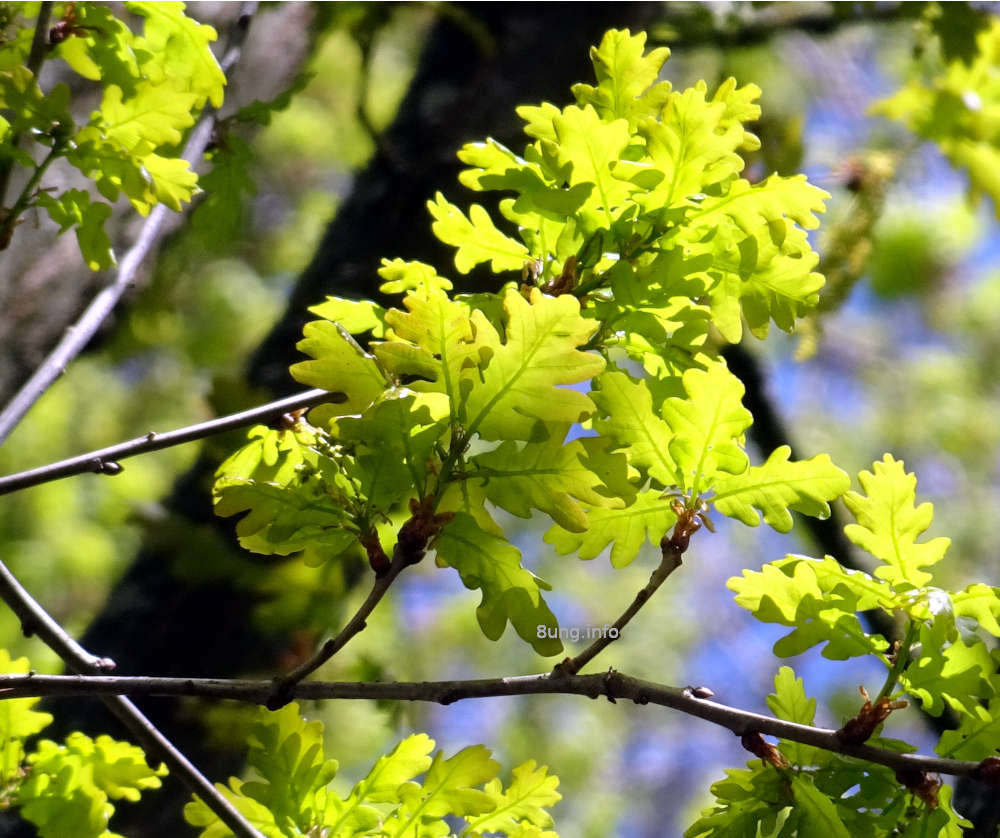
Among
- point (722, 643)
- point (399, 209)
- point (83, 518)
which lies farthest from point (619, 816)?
point (399, 209)

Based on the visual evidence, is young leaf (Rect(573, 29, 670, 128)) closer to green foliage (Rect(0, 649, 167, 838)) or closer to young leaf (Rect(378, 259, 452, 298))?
young leaf (Rect(378, 259, 452, 298))

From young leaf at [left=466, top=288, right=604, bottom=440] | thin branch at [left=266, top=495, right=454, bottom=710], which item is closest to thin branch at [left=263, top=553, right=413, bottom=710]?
thin branch at [left=266, top=495, right=454, bottom=710]

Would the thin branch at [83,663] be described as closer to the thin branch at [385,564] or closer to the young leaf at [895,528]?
the thin branch at [385,564]

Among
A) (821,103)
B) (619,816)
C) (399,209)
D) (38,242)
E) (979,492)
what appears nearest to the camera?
(38,242)

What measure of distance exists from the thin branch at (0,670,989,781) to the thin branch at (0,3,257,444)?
316mm

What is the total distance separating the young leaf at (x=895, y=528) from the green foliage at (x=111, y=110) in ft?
2.08

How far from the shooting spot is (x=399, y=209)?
187 centimetres

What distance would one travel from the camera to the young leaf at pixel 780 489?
723 mm

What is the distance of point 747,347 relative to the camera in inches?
89.4

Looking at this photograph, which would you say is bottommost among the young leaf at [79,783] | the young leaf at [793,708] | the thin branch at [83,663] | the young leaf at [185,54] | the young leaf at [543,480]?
the young leaf at [79,783]

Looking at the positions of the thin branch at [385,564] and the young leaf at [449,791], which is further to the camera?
the young leaf at [449,791]

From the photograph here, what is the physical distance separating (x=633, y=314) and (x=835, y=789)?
0.37 meters

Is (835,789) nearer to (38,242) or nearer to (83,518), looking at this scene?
(38,242)

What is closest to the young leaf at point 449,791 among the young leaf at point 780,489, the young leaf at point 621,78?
the young leaf at point 780,489
